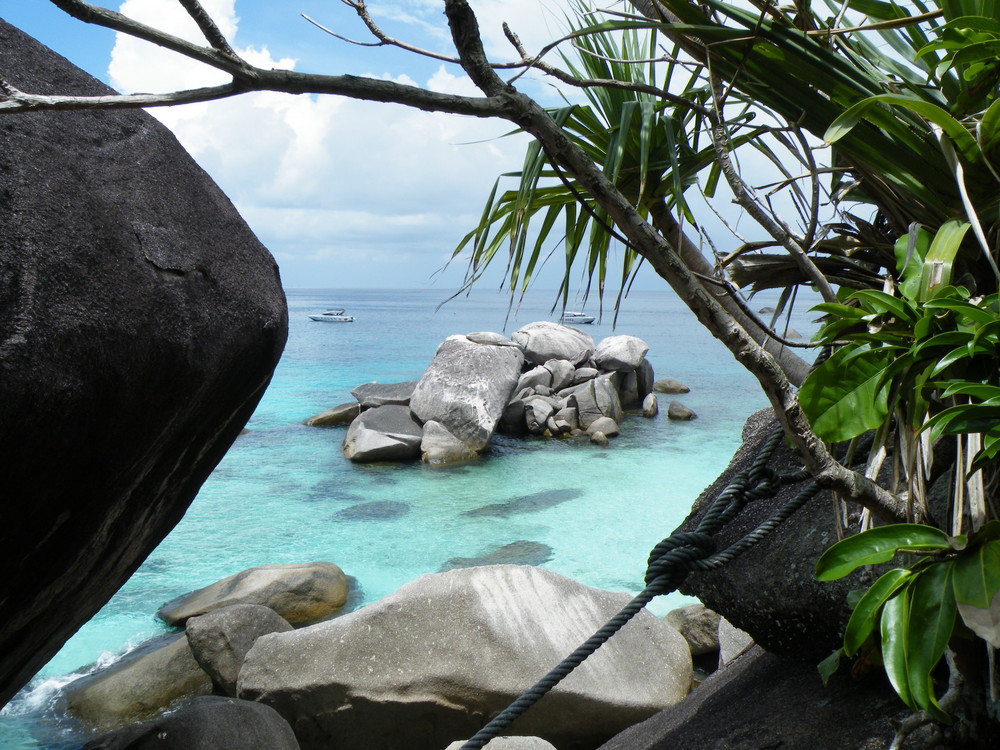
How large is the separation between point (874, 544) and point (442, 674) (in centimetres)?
313

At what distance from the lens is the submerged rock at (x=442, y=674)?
395 centimetres

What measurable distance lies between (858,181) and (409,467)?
35.9ft

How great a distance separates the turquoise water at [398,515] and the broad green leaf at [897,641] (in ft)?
11.4

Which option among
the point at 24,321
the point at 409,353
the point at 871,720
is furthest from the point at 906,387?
the point at 409,353

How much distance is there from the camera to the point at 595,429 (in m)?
14.3

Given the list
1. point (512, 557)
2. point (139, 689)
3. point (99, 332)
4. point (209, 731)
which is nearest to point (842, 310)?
point (99, 332)

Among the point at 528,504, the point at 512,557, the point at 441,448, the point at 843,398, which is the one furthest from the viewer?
the point at 441,448

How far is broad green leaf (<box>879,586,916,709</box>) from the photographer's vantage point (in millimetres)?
1178

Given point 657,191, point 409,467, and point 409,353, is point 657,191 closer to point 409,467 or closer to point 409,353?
point 409,467

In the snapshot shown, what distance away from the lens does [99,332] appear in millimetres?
1620

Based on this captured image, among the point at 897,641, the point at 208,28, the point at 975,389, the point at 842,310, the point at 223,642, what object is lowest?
the point at 223,642

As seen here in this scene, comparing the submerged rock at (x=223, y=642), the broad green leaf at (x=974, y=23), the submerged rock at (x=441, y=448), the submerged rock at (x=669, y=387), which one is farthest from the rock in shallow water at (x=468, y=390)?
the broad green leaf at (x=974, y=23)

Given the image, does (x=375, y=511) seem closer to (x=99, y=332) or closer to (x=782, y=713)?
(x=782, y=713)

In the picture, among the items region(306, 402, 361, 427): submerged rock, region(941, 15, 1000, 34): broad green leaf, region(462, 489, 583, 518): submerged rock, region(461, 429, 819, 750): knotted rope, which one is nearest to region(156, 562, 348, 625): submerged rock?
region(462, 489, 583, 518): submerged rock
